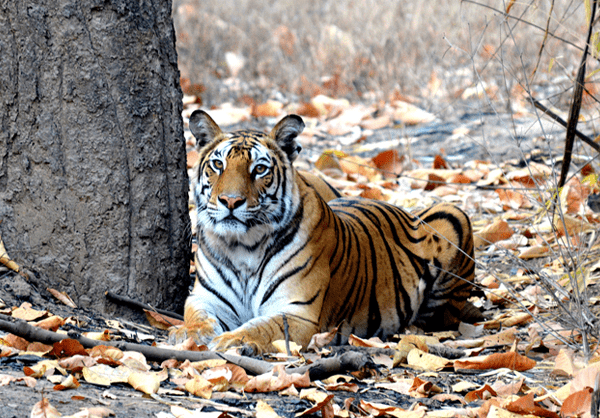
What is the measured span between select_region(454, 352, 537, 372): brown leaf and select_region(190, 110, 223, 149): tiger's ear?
63.4 inches

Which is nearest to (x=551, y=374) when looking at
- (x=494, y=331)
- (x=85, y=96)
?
(x=494, y=331)

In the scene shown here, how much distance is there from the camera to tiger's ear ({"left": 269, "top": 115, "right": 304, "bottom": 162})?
137 inches

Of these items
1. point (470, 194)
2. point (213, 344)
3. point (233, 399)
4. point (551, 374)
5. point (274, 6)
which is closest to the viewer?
point (233, 399)

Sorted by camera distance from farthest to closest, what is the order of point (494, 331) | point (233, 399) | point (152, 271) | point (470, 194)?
1. point (470, 194)
2. point (494, 331)
3. point (152, 271)
4. point (233, 399)

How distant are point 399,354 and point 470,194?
132 inches

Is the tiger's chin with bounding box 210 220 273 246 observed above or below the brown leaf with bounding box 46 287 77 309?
Result: above

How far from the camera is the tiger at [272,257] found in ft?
10.4

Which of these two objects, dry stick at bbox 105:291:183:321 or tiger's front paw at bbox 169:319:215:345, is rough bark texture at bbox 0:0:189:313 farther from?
tiger's front paw at bbox 169:319:215:345

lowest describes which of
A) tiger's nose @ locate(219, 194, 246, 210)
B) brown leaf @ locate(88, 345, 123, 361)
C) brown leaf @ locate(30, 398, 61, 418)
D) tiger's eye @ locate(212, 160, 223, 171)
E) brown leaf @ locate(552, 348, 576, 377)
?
brown leaf @ locate(30, 398, 61, 418)

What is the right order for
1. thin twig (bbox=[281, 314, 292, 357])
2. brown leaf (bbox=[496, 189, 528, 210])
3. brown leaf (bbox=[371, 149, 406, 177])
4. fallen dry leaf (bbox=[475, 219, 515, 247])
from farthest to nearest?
brown leaf (bbox=[371, 149, 406, 177]) < brown leaf (bbox=[496, 189, 528, 210]) < fallen dry leaf (bbox=[475, 219, 515, 247]) < thin twig (bbox=[281, 314, 292, 357])

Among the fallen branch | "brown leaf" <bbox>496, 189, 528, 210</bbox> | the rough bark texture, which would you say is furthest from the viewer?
A: "brown leaf" <bbox>496, 189, 528, 210</bbox>

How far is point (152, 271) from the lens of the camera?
3400 millimetres

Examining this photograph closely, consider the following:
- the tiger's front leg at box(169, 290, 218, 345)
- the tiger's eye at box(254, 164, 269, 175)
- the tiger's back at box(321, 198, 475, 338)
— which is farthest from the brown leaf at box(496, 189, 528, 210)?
the tiger's front leg at box(169, 290, 218, 345)

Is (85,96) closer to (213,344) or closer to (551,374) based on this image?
(213,344)
